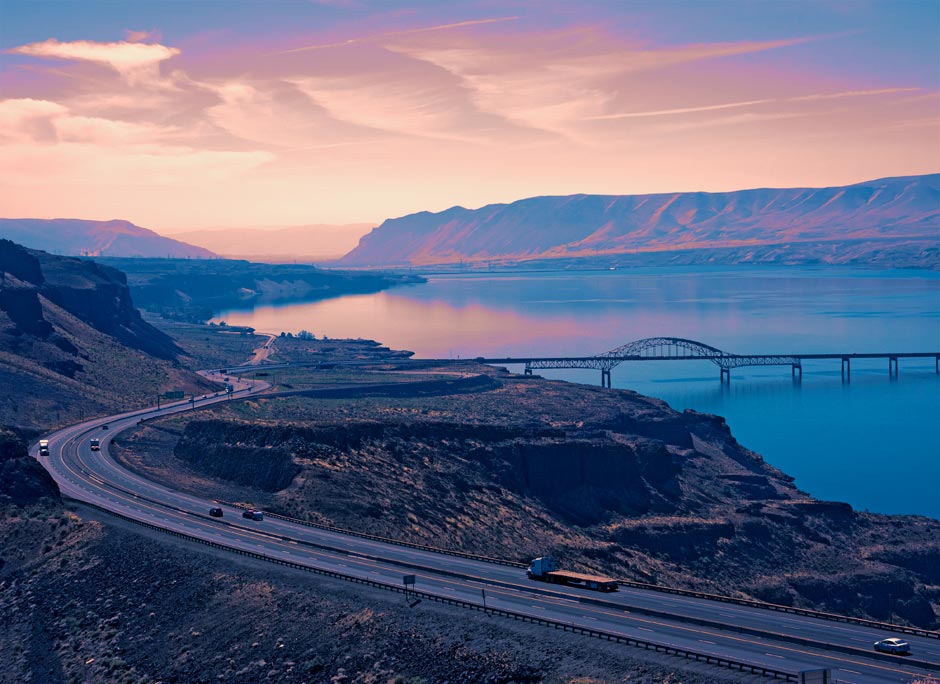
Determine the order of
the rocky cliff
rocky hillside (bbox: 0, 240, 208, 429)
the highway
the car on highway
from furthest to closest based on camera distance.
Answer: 1. rocky hillside (bbox: 0, 240, 208, 429)
2. the rocky cliff
3. the highway
4. the car on highway

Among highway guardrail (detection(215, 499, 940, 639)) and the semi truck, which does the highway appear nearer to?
highway guardrail (detection(215, 499, 940, 639))

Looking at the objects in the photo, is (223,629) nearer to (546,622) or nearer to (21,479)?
(546,622)

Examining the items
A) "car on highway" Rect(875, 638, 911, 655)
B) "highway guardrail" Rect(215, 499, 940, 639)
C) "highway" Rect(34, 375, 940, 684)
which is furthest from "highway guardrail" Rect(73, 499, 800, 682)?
"highway guardrail" Rect(215, 499, 940, 639)

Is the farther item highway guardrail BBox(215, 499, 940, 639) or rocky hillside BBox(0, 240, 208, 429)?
rocky hillside BBox(0, 240, 208, 429)

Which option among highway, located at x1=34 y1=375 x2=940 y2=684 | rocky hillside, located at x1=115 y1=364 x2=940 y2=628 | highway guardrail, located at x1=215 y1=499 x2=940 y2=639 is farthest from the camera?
rocky hillside, located at x1=115 y1=364 x2=940 y2=628

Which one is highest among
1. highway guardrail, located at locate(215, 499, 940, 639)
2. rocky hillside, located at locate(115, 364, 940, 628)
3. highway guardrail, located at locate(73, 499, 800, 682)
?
highway guardrail, located at locate(73, 499, 800, 682)

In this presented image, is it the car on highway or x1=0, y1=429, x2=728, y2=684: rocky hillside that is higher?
the car on highway

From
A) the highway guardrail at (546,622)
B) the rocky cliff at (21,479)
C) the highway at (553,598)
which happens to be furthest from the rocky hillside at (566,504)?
the highway guardrail at (546,622)
